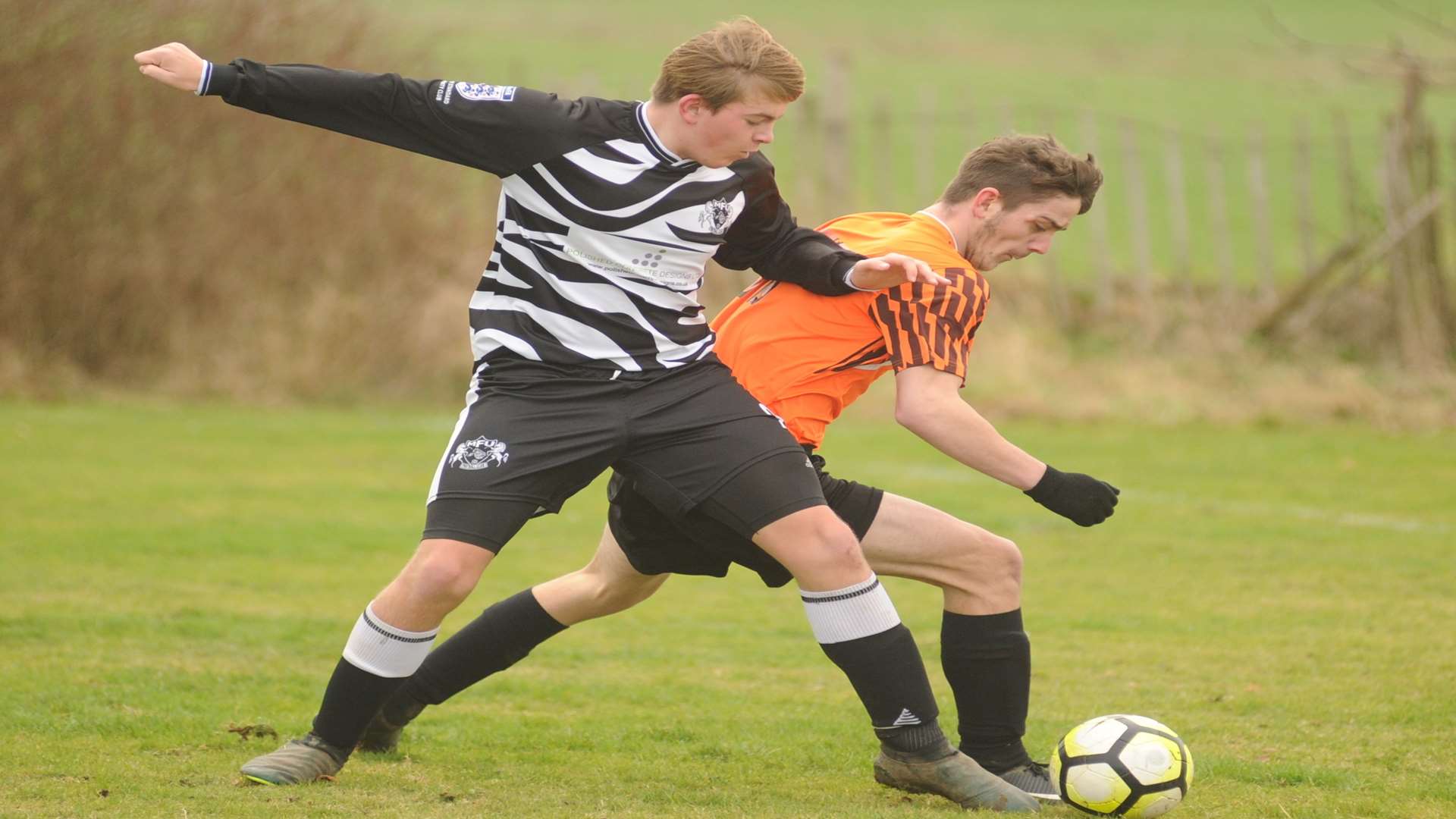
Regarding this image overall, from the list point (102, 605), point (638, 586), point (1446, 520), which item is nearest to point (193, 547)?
point (102, 605)

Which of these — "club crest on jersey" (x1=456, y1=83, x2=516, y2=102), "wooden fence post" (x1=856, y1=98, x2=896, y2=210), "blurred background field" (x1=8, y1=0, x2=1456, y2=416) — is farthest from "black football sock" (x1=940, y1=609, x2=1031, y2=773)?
"wooden fence post" (x1=856, y1=98, x2=896, y2=210)

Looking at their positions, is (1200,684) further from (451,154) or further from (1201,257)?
(1201,257)

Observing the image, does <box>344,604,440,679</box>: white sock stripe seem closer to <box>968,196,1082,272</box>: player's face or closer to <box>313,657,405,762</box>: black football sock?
<box>313,657,405,762</box>: black football sock

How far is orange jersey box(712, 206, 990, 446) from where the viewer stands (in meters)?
4.34

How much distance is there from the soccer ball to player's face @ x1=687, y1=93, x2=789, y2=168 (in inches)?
71.2

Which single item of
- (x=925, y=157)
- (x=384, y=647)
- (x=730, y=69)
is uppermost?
(x=925, y=157)

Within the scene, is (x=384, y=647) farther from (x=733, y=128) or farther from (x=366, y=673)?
(x=733, y=128)

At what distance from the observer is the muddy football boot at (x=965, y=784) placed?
4211 mm

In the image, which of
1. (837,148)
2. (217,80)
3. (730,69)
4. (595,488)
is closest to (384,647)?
(217,80)

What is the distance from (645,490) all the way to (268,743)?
1.56m

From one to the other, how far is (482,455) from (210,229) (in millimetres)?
12207

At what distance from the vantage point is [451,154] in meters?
4.21

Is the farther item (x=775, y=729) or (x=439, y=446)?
(x=439, y=446)

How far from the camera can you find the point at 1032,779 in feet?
14.8
